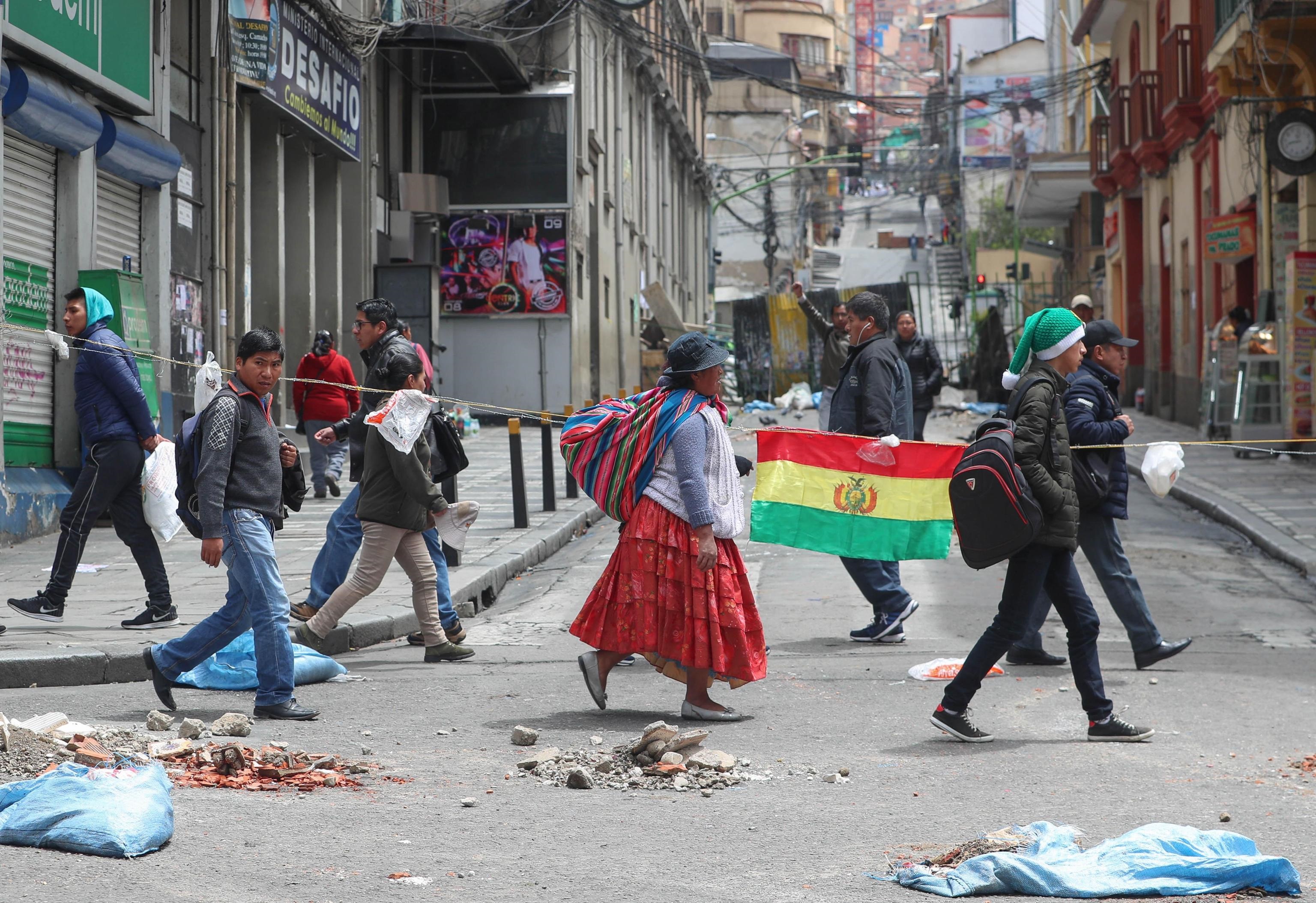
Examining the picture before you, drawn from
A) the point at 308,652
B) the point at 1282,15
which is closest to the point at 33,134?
the point at 308,652

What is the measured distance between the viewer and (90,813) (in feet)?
13.5

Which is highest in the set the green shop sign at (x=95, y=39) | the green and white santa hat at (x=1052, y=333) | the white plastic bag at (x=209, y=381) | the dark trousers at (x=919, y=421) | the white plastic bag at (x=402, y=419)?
the green shop sign at (x=95, y=39)

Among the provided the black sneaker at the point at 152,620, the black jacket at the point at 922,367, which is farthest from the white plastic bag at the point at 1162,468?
the black jacket at the point at 922,367

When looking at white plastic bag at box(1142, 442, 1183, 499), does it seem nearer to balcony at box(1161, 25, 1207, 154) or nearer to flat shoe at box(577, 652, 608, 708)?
flat shoe at box(577, 652, 608, 708)

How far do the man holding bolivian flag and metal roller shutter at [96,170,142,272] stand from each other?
23.6ft

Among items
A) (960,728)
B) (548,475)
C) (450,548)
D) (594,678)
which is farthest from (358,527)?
(548,475)

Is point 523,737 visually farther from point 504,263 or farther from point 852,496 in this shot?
point 504,263

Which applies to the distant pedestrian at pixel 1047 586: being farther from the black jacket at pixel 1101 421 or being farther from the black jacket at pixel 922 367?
the black jacket at pixel 922 367

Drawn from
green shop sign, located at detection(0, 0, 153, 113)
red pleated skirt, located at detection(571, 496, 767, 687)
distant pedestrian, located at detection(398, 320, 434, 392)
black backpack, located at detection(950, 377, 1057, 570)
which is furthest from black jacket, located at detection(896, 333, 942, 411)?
black backpack, located at detection(950, 377, 1057, 570)

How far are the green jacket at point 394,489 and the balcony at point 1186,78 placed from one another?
19.6 m

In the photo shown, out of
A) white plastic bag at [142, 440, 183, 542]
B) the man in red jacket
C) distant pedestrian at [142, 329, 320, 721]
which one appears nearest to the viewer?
distant pedestrian at [142, 329, 320, 721]

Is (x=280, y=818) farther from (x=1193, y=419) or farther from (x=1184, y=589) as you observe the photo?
(x=1193, y=419)

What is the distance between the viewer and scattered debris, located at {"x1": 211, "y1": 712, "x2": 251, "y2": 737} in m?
5.83

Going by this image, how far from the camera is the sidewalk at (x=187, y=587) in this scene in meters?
7.29
